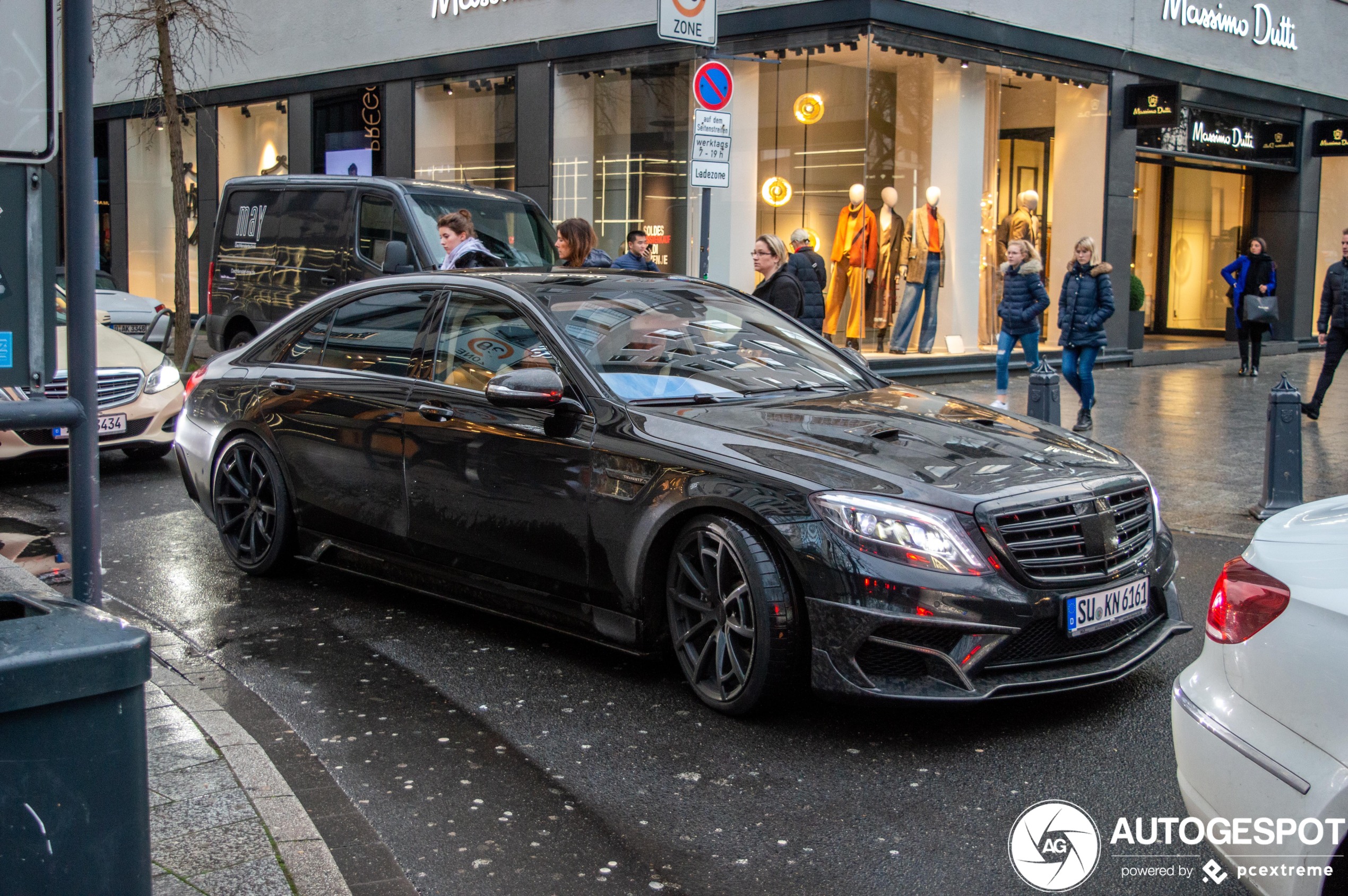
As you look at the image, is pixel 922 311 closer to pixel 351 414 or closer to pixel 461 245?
pixel 461 245

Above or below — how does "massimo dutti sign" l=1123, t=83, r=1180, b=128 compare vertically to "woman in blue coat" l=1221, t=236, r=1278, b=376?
above

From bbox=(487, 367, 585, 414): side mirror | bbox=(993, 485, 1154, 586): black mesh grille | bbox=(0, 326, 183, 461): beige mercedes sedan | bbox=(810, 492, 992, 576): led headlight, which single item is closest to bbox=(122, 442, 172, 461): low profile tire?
bbox=(0, 326, 183, 461): beige mercedes sedan

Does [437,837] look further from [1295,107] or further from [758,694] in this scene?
[1295,107]

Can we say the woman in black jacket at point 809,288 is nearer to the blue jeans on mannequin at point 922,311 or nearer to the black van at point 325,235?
the black van at point 325,235

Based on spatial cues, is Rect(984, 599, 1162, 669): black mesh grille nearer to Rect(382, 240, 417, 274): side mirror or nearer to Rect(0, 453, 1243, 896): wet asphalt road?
Rect(0, 453, 1243, 896): wet asphalt road

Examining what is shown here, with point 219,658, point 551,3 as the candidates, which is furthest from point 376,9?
point 219,658

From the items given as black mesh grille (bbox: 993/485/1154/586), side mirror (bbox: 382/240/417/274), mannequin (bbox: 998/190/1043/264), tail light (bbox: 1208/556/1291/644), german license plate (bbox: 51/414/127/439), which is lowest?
german license plate (bbox: 51/414/127/439)

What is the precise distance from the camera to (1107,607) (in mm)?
4445

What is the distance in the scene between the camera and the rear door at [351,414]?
582 cm

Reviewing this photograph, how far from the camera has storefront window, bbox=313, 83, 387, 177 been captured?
21094 mm

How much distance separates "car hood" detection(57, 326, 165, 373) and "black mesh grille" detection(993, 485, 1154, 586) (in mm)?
7673

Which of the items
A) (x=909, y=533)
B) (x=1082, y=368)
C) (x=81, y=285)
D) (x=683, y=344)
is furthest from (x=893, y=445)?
(x=1082, y=368)

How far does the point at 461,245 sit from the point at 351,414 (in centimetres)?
427

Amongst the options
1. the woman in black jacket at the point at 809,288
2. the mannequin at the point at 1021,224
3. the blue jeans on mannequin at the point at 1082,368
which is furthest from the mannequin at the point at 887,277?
the woman in black jacket at the point at 809,288
